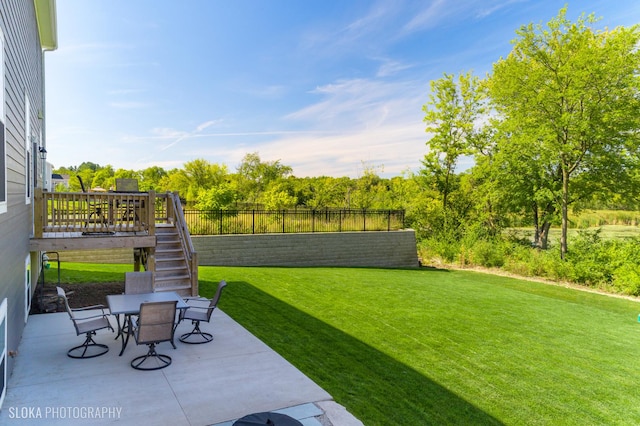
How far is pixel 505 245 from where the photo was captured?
1958cm

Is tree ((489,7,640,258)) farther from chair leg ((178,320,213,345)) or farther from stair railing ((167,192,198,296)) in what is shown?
chair leg ((178,320,213,345))

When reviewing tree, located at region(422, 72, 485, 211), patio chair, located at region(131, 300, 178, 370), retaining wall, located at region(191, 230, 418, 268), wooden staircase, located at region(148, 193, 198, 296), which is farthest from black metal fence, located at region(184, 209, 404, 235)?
patio chair, located at region(131, 300, 178, 370)

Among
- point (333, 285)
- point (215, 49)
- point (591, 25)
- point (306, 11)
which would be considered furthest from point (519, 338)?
point (215, 49)

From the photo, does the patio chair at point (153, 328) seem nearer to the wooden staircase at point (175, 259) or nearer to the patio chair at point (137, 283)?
the patio chair at point (137, 283)

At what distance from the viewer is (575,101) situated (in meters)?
16.3

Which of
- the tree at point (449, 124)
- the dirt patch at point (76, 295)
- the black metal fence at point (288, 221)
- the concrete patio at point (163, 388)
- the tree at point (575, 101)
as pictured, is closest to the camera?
the concrete patio at point (163, 388)

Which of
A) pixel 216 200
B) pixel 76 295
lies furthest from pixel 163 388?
pixel 216 200

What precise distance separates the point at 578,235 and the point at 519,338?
13844mm

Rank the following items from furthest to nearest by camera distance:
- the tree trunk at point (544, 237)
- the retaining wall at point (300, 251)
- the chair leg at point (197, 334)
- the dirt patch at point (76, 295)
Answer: the tree trunk at point (544, 237) → the retaining wall at point (300, 251) → the dirt patch at point (76, 295) → the chair leg at point (197, 334)

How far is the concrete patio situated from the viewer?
381 centimetres

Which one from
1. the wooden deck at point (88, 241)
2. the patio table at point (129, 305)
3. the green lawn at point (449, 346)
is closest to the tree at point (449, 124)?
the green lawn at point (449, 346)

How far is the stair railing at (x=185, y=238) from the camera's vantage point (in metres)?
9.34

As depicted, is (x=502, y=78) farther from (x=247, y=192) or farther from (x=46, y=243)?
(x=247, y=192)

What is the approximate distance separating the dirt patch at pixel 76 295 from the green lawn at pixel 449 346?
238 cm
